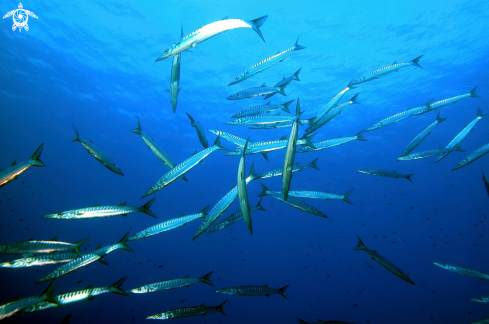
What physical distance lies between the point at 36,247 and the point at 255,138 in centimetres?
2169

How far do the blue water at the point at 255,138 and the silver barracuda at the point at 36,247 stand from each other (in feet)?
40.4

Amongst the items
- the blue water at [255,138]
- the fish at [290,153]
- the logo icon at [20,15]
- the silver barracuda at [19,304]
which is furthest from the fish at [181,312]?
the logo icon at [20,15]

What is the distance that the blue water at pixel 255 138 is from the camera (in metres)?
14.8

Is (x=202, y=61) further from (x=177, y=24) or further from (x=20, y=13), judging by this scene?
(x=20, y=13)

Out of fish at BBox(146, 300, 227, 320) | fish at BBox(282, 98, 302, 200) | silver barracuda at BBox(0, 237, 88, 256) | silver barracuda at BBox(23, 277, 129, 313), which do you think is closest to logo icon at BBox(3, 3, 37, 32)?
silver barracuda at BBox(0, 237, 88, 256)

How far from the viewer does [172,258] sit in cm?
3117

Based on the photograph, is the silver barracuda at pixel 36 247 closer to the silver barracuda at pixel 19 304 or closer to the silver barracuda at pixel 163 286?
the silver barracuda at pixel 19 304

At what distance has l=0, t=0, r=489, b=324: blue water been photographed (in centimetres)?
1475

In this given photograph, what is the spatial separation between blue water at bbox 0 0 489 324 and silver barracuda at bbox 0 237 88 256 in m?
12.3

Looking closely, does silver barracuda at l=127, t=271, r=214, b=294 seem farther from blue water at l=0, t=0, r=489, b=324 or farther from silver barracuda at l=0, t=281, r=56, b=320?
blue water at l=0, t=0, r=489, b=324

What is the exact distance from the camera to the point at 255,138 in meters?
24.8

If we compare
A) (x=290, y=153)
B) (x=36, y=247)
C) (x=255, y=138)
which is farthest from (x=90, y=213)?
(x=255, y=138)

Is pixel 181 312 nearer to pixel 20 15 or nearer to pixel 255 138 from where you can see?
pixel 255 138

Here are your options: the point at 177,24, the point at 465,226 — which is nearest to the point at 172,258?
the point at 177,24
